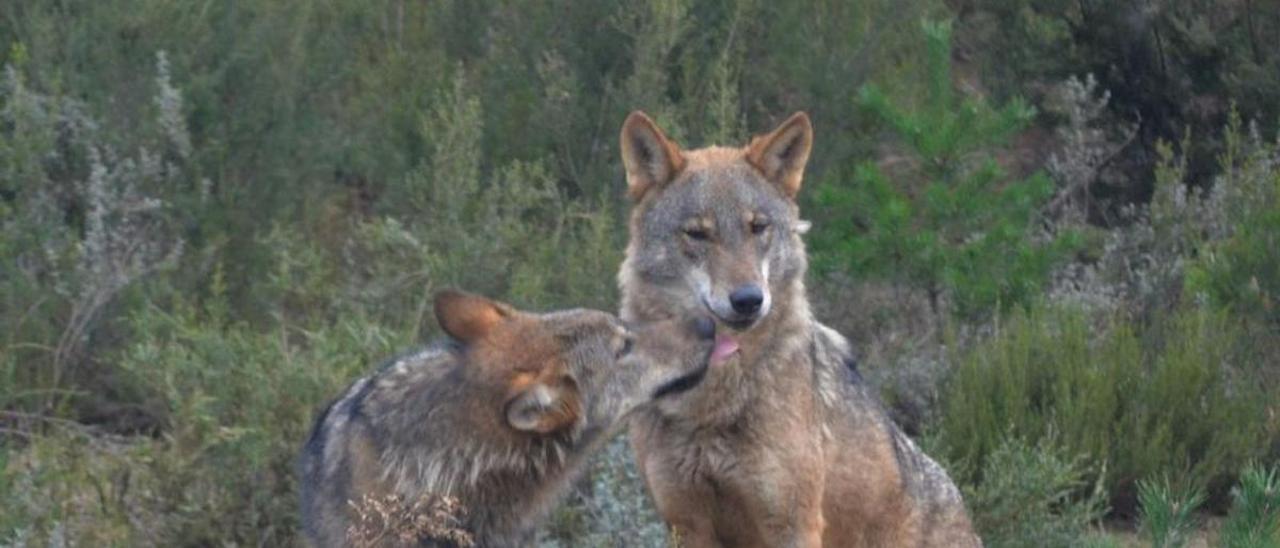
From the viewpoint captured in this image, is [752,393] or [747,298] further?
[752,393]

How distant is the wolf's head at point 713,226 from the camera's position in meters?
6.85

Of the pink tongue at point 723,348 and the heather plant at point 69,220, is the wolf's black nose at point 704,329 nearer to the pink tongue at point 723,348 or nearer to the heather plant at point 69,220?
the pink tongue at point 723,348

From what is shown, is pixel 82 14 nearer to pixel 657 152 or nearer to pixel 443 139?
pixel 443 139

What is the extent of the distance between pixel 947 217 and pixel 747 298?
3.50 metres

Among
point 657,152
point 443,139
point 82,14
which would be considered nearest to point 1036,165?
point 443,139

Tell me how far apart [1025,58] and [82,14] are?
5770 mm

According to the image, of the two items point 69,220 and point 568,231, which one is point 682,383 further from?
point 69,220

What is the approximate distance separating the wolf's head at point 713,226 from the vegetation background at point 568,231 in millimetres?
1106

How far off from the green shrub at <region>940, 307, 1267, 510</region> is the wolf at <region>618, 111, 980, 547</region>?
1.92m

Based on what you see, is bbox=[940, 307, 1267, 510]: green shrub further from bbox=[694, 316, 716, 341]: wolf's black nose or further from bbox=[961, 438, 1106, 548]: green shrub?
bbox=[694, 316, 716, 341]: wolf's black nose

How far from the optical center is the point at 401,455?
592 centimetres

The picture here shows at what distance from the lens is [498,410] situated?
585 centimetres

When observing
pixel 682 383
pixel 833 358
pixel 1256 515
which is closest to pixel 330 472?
pixel 682 383

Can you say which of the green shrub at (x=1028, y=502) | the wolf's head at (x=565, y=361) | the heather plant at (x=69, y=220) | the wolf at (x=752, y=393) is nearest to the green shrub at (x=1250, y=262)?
the green shrub at (x=1028, y=502)
